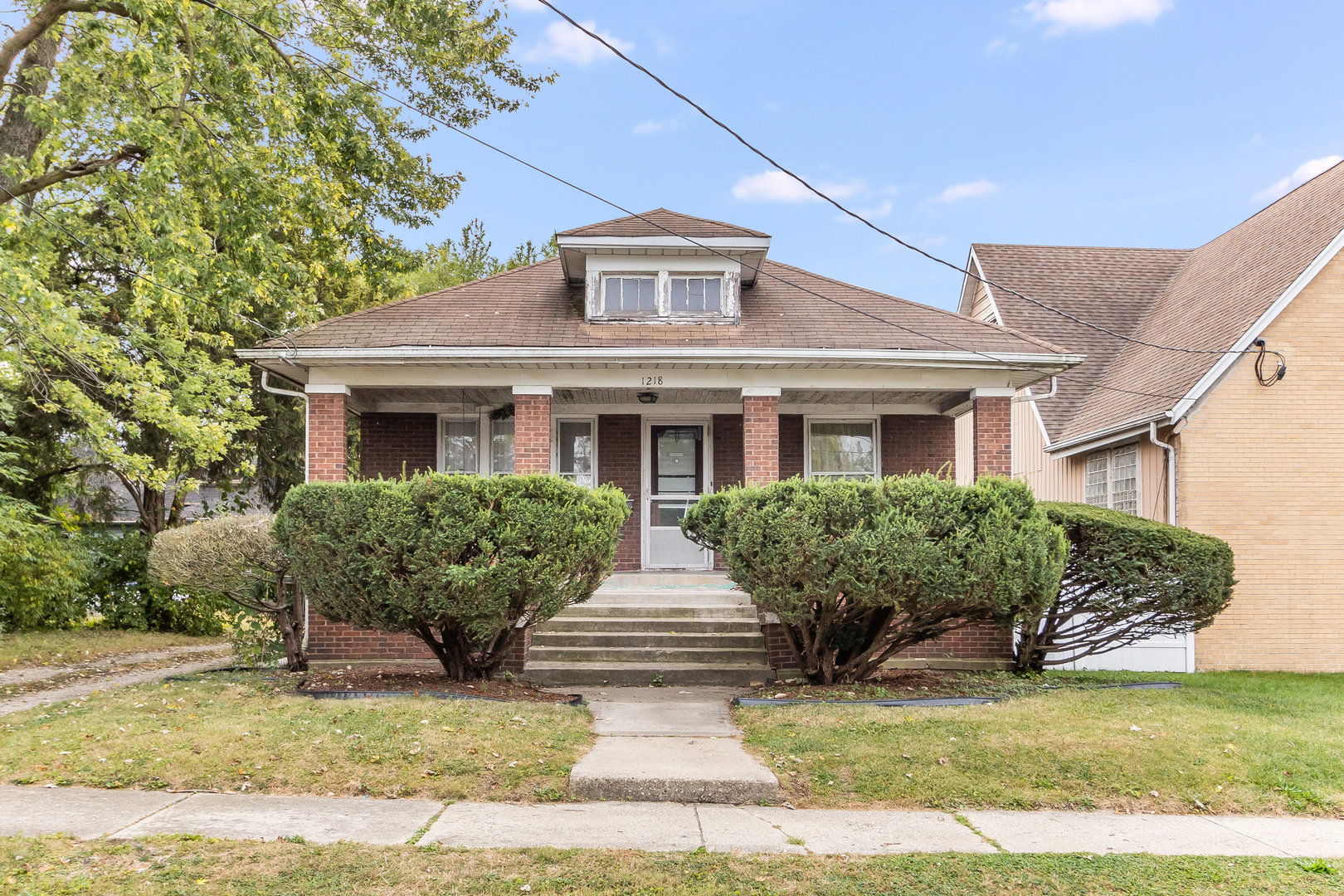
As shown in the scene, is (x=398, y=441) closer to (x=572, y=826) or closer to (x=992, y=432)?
(x=992, y=432)

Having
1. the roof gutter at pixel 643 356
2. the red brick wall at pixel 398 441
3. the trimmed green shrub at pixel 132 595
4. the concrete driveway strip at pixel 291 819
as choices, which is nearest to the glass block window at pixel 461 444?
the red brick wall at pixel 398 441

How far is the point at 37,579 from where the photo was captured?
14.1 m

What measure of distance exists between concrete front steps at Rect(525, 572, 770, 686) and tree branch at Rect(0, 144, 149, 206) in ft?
27.4

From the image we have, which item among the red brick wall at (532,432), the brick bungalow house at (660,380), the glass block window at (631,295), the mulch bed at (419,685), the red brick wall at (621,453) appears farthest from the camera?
the red brick wall at (621,453)

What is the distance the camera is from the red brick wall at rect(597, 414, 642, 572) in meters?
13.6

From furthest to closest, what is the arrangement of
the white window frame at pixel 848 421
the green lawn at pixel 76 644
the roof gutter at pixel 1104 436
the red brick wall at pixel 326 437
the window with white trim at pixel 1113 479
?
the white window frame at pixel 848 421 → the window with white trim at pixel 1113 479 → the green lawn at pixel 76 644 → the roof gutter at pixel 1104 436 → the red brick wall at pixel 326 437

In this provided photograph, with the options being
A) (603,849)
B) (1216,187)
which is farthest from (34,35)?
(1216,187)

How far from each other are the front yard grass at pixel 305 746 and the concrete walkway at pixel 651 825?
0.22 m

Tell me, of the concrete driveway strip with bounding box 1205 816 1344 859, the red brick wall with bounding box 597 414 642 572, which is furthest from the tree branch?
the concrete driveway strip with bounding box 1205 816 1344 859

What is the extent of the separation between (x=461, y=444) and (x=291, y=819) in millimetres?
8981

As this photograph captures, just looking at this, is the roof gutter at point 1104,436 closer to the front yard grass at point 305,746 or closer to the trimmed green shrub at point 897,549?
the trimmed green shrub at point 897,549

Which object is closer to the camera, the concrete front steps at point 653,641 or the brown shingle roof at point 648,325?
the concrete front steps at point 653,641

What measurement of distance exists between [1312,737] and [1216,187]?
16840mm

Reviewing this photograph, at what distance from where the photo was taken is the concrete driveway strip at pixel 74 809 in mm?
4742
